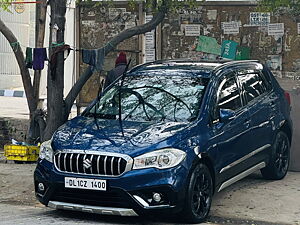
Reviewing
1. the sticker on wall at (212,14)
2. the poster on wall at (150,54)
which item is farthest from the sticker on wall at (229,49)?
the poster on wall at (150,54)

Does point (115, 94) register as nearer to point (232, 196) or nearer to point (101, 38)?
point (232, 196)

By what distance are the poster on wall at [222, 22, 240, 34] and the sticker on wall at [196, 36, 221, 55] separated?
0.28 m

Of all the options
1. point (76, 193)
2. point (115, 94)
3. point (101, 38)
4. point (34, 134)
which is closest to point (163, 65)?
point (115, 94)

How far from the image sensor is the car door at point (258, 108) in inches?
368

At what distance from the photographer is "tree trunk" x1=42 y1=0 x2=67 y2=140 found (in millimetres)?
Result: 11227

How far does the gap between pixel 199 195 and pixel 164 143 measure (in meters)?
0.74

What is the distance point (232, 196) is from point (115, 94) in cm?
196

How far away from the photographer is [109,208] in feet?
25.0

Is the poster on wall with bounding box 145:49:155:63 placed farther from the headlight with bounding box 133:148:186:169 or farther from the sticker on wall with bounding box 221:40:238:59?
the headlight with bounding box 133:148:186:169

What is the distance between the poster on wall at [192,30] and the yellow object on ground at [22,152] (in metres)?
3.53

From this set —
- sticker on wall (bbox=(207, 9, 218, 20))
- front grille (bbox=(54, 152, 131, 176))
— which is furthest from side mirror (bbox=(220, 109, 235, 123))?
sticker on wall (bbox=(207, 9, 218, 20))

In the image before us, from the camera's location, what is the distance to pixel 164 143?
7668 millimetres

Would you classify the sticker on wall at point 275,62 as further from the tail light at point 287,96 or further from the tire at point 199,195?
the tire at point 199,195

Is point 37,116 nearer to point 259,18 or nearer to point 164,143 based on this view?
point 259,18
